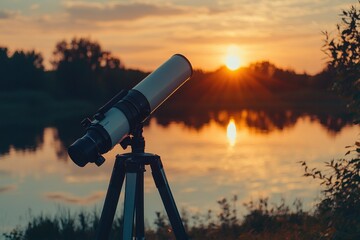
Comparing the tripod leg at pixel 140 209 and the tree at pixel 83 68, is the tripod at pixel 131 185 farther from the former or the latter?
the tree at pixel 83 68

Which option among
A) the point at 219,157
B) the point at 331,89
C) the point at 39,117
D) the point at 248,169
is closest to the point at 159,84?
the point at 331,89

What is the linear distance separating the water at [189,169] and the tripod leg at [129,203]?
2408 mm

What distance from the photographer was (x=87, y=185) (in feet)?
46.4

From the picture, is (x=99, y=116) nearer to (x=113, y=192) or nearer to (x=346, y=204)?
(x=113, y=192)

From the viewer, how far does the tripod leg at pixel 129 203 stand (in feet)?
12.2

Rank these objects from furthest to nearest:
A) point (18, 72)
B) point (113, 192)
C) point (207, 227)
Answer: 1. point (18, 72)
2. point (207, 227)
3. point (113, 192)

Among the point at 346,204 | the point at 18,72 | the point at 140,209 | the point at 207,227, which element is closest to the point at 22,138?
the point at 18,72

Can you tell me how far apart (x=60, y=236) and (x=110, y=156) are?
32.7ft

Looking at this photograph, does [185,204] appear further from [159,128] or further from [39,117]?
[39,117]

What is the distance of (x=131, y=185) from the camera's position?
374 centimetres

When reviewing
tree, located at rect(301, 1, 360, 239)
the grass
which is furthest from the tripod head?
the grass

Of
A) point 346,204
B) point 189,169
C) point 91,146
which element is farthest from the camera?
point 189,169

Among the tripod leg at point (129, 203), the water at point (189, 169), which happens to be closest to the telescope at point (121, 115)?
the tripod leg at point (129, 203)

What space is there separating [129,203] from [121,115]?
1.91 ft
